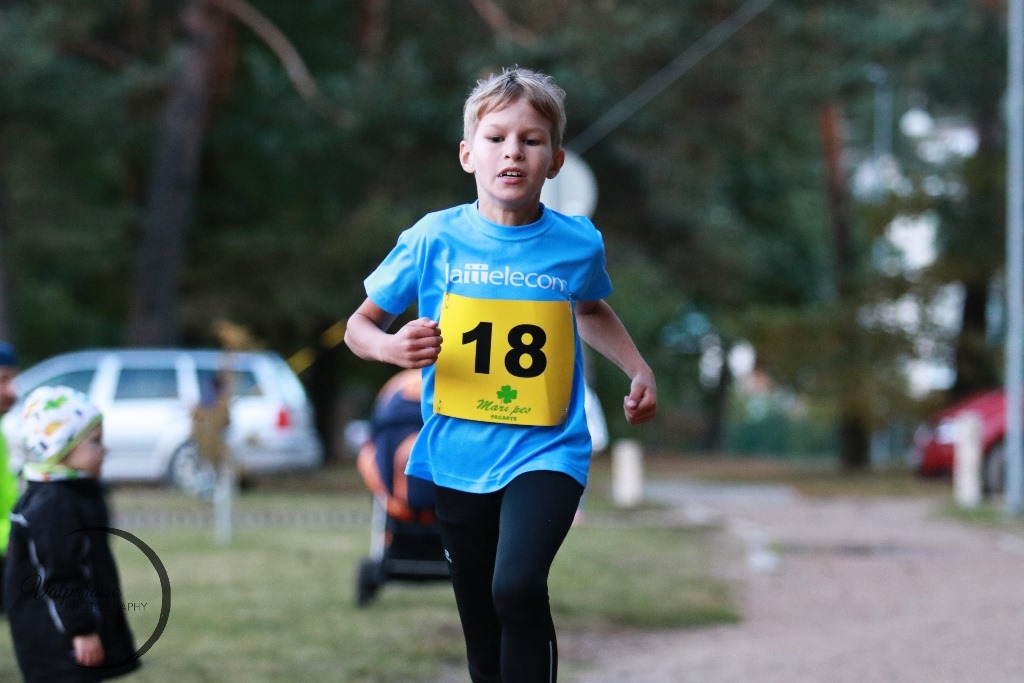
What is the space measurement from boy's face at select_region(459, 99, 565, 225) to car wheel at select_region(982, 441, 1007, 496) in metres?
16.8

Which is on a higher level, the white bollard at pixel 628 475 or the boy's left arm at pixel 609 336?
the boy's left arm at pixel 609 336

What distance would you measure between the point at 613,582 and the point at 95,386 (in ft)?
37.1

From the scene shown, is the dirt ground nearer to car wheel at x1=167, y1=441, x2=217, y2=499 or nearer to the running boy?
the running boy

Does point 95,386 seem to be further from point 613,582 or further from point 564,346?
point 564,346

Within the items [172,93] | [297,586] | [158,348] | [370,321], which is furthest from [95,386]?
[370,321]

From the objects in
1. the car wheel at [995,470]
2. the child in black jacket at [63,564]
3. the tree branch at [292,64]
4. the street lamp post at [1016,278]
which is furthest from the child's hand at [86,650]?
the tree branch at [292,64]

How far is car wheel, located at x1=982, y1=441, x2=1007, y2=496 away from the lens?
1991 centimetres

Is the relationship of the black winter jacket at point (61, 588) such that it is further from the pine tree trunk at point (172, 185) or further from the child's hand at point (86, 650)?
the pine tree trunk at point (172, 185)

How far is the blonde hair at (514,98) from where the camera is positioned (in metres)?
4.18

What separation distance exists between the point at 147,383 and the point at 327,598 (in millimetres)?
11607

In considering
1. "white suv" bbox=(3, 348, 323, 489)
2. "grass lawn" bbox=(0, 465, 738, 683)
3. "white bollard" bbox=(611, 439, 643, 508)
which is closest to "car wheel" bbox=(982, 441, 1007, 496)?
"white bollard" bbox=(611, 439, 643, 508)

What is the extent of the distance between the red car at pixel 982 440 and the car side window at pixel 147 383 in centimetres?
980

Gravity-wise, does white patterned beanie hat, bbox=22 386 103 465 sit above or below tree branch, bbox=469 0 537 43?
below

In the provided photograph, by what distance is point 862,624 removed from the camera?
8.48 meters
